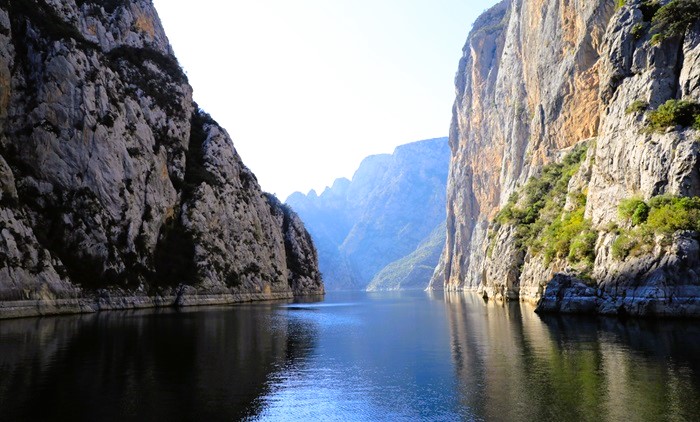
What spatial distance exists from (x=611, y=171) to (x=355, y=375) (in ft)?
139

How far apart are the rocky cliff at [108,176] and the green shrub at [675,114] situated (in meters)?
56.9

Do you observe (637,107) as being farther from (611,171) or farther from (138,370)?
(138,370)

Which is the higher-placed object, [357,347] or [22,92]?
[22,92]

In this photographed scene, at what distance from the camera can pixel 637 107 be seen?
51.0 m

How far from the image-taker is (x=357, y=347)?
29.1 m

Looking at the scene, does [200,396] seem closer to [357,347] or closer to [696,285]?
[357,347]

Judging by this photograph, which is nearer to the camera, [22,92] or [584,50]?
[22,92]

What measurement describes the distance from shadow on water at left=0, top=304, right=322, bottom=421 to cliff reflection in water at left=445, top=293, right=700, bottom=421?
7521 millimetres

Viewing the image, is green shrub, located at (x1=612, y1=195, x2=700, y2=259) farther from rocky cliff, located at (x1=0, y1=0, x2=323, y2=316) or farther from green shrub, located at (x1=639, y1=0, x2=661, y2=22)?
rocky cliff, located at (x1=0, y1=0, x2=323, y2=316)

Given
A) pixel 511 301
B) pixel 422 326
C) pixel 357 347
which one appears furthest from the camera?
pixel 511 301

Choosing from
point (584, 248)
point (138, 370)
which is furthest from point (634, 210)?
point (138, 370)

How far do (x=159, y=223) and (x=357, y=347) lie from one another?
54.6 metres

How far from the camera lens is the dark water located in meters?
14.7

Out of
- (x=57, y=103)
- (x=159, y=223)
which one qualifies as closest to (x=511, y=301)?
(x=159, y=223)
